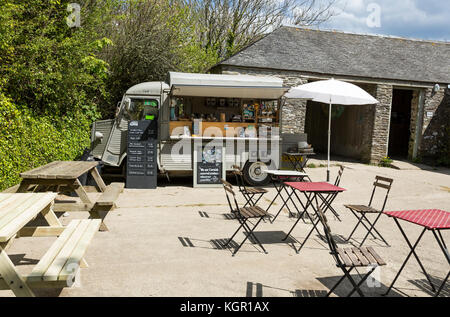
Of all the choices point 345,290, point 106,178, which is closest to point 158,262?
point 345,290

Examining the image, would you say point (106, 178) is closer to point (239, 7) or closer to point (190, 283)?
point (190, 283)

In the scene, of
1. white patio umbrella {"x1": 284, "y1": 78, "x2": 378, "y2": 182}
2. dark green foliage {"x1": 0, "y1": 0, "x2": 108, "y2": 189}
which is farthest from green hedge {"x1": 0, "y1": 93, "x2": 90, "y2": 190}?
white patio umbrella {"x1": 284, "y1": 78, "x2": 378, "y2": 182}

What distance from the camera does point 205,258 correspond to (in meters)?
4.47

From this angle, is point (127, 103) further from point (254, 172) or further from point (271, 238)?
point (271, 238)

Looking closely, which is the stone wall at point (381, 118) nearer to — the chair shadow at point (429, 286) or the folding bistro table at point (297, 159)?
the folding bistro table at point (297, 159)

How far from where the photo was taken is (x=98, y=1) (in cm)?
1091

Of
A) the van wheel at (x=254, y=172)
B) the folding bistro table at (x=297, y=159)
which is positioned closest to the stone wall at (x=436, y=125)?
the folding bistro table at (x=297, y=159)

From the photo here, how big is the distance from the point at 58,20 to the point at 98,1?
1796 mm

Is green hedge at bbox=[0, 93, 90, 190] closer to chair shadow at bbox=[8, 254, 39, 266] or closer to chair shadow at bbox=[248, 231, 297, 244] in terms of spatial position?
chair shadow at bbox=[8, 254, 39, 266]

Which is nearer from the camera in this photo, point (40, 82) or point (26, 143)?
point (26, 143)

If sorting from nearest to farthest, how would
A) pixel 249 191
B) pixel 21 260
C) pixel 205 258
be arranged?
pixel 21 260
pixel 205 258
pixel 249 191

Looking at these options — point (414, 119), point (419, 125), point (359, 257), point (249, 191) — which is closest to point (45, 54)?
point (249, 191)

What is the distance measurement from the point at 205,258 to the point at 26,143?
14.9 ft

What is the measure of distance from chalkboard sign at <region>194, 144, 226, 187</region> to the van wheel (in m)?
0.70
